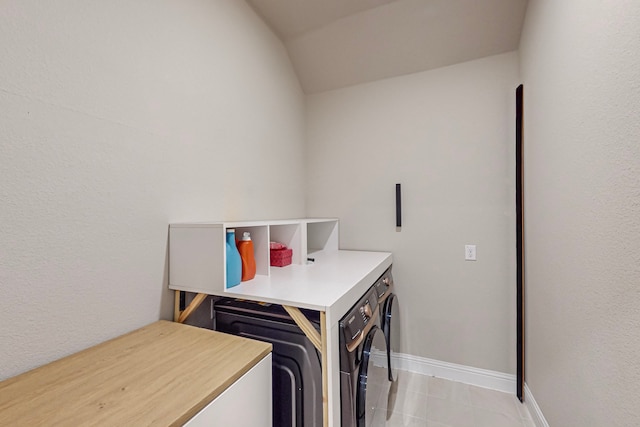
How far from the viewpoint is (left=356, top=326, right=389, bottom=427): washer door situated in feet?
3.67

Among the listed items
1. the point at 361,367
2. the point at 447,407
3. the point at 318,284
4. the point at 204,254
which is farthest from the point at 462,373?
the point at 204,254

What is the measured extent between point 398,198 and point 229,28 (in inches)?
64.0

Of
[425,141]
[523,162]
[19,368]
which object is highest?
[425,141]

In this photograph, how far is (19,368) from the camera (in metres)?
0.79

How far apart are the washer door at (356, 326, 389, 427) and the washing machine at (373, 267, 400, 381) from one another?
19 centimetres

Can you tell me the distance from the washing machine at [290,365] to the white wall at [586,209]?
92cm

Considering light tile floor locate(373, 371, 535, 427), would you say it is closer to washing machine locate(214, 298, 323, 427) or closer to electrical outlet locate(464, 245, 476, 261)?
washing machine locate(214, 298, 323, 427)

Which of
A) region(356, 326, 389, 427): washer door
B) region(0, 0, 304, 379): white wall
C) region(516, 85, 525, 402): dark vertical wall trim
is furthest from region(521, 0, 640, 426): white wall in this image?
region(0, 0, 304, 379): white wall

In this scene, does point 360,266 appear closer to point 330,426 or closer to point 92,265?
point 330,426

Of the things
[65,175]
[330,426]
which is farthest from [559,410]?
[65,175]

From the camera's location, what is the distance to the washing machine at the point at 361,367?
1038mm

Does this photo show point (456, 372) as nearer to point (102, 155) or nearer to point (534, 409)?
point (534, 409)

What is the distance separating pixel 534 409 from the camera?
1573mm

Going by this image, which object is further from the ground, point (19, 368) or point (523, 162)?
point (523, 162)
